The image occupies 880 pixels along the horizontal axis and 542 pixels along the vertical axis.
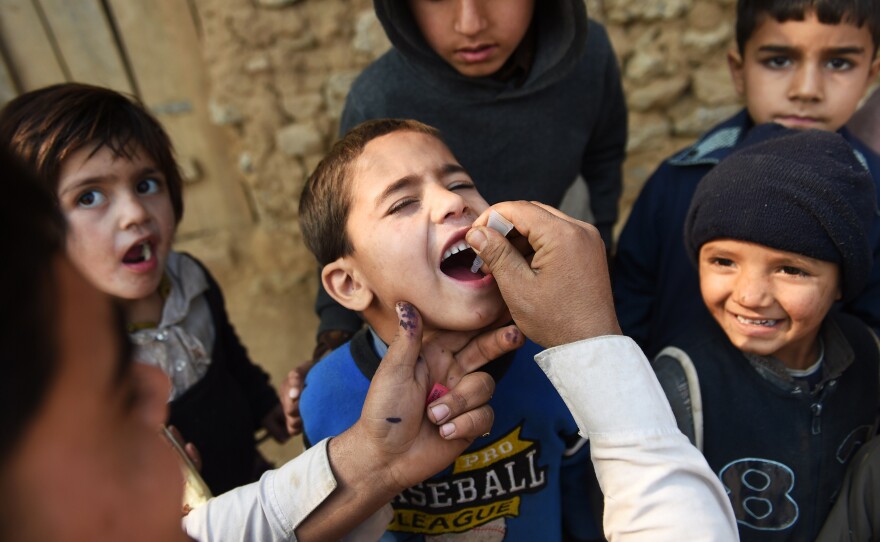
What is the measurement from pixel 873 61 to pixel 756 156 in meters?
0.93

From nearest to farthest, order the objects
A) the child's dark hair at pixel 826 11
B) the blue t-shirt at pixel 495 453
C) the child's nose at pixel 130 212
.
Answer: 1. the blue t-shirt at pixel 495 453
2. the child's nose at pixel 130 212
3. the child's dark hair at pixel 826 11

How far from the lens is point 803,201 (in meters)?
1.16

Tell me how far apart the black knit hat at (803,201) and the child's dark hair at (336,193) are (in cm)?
73

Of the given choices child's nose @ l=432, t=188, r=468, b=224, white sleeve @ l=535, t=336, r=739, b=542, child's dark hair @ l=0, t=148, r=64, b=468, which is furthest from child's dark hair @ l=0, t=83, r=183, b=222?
white sleeve @ l=535, t=336, r=739, b=542

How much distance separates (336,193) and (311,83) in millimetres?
2350

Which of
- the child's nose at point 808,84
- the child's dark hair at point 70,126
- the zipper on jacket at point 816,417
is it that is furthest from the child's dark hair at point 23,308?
the child's nose at point 808,84

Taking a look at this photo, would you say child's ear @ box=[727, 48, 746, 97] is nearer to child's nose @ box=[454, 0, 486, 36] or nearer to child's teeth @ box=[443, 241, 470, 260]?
child's nose @ box=[454, 0, 486, 36]

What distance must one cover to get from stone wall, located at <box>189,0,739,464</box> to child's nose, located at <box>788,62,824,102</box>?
5.49 feet

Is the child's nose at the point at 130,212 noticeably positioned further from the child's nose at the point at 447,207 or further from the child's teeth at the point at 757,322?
the child's teeth at the point at 757,322

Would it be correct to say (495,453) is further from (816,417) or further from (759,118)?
(759,118)

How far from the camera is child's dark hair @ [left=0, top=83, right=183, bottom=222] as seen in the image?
1.39m

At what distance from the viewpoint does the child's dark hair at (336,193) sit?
1241mm

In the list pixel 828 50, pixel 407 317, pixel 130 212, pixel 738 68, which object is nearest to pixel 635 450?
pixel 407 317

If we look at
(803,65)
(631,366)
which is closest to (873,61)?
(803,65)
